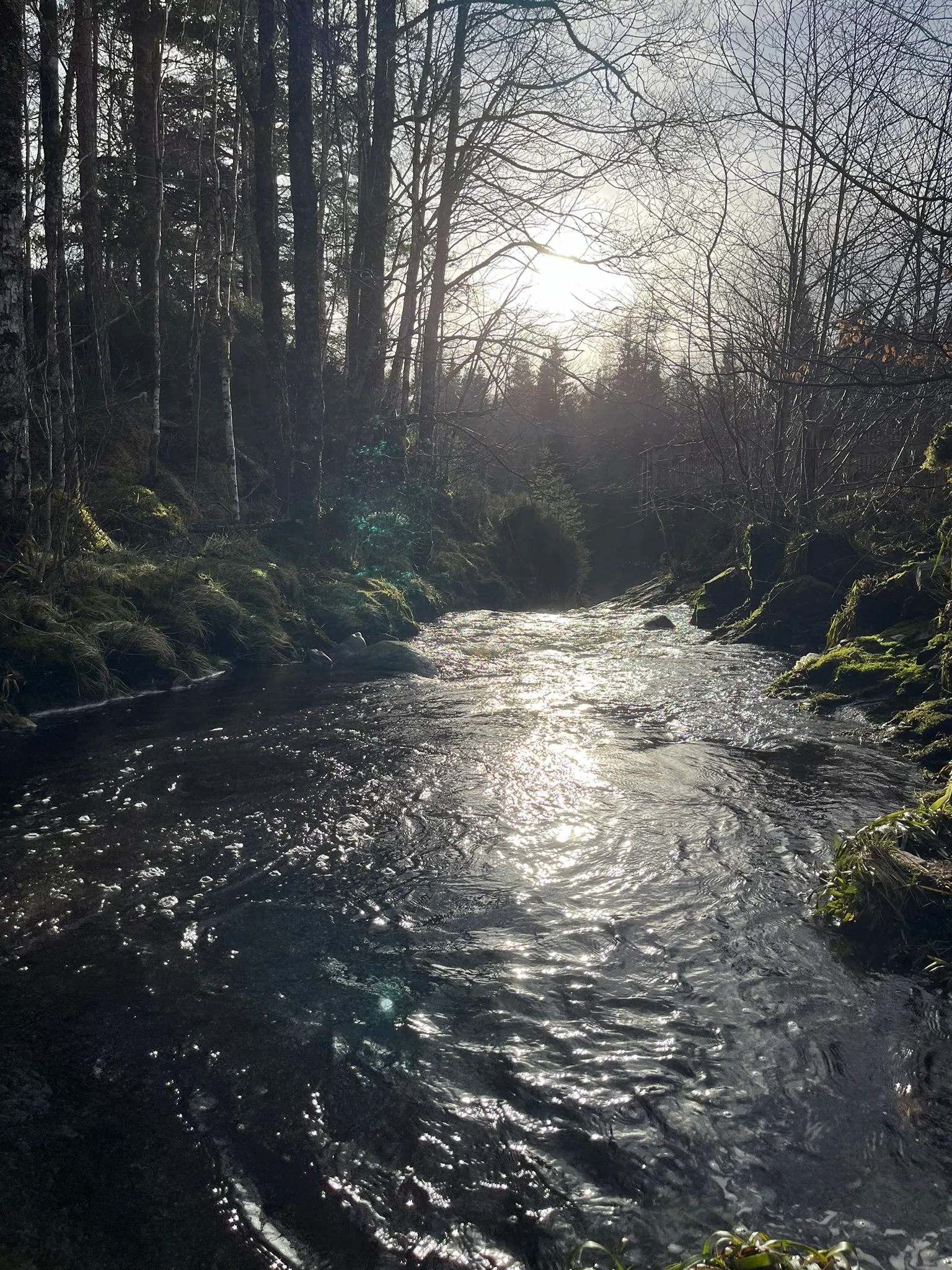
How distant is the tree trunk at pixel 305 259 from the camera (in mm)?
12344

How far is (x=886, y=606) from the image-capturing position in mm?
9758

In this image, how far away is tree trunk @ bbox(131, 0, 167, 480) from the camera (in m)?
13.0

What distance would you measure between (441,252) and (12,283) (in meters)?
11.3

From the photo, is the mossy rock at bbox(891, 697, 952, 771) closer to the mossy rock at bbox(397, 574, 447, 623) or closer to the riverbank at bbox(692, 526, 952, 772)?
the riverbank at bbox(692, 526, 952, 772)

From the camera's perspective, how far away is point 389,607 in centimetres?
1344

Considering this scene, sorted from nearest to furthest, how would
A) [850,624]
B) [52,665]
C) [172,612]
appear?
[52,665] < [172,612] < [850,624]

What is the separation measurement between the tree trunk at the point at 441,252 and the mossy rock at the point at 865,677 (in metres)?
9.21

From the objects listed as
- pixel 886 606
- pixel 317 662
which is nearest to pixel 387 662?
pixel 317 662

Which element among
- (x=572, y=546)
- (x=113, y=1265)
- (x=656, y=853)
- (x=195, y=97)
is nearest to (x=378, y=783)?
(x=656, y=853)

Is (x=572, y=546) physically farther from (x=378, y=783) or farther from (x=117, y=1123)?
(x=117, y=1123)

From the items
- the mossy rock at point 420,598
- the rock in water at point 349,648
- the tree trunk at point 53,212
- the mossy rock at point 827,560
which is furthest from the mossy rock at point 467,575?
the tree trunk at point 53,212

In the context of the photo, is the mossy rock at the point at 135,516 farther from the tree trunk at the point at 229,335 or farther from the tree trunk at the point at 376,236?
the tree trunk at the point at 376,236

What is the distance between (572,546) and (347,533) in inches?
394

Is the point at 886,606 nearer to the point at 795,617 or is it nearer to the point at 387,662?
the point at 795,617
